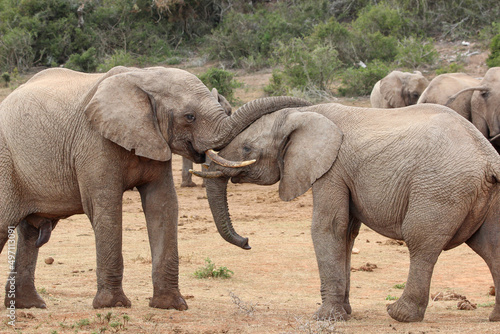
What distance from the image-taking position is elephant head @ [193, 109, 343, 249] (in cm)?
582

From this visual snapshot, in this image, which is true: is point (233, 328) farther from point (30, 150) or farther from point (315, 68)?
point (315, 68)

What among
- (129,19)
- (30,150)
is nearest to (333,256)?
(30,150)

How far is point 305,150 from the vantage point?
588 centimetres

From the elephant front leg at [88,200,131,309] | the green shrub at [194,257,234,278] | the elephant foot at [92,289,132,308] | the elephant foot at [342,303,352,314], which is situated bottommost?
the green shrub at [194,257,234,278]

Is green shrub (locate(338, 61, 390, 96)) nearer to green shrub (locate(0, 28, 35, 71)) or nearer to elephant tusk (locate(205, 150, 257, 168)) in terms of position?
green shrub (locate(0, 28, 35, 71))

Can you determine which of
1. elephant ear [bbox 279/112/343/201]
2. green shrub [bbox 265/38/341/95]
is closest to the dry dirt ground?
elephant ear [bbox 279/112/343/201]

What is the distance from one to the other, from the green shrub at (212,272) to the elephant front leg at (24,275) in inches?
75.5

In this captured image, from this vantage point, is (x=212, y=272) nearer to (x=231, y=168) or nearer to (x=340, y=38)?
(x=231, y=168)

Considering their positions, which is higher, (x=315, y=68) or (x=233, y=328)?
(x=315, y=68)

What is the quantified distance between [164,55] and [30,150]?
19.5 m

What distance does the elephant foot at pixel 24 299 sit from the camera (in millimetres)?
6367

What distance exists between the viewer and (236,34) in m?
24.4

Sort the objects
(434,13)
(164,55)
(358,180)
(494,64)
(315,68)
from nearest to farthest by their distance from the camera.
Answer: (358,180) < (494,64) < (315,68) < (434,13) < (164,55)

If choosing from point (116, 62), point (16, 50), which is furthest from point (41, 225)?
point (16, 50)
